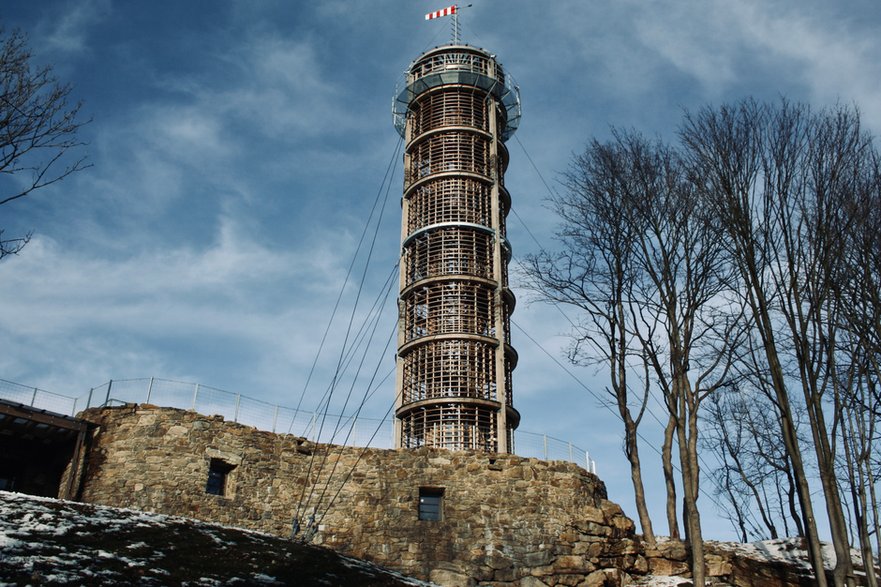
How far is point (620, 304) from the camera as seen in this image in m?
23.0

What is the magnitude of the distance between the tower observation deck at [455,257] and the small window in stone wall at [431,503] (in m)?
4.69

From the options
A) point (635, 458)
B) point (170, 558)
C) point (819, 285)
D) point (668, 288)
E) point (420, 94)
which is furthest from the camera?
point (420, 94)

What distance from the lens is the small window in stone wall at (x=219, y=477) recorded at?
2183cm

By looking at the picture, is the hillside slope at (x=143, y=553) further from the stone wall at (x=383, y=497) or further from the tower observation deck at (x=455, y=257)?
the tower observation deck at (x=455, y=257)

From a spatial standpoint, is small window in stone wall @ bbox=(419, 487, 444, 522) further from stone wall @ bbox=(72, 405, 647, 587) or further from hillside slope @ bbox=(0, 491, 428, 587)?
hillside slope @ bbox=(0, 491, 428, 587)

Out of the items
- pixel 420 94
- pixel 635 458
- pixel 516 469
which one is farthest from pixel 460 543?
pixel 420 94

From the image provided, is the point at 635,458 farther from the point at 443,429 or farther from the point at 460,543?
the point at 443,429

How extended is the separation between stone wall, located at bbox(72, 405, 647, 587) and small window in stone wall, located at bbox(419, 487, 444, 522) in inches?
7.8

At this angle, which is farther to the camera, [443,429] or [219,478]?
[443,429]

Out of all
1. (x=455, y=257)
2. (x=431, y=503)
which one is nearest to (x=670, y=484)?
(x=431, y=503)

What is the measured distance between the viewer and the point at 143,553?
15.7 metres

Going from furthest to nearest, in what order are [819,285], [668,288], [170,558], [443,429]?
1. [443,429]
2. [668,288]
3. [819,285]
4. [170,558]

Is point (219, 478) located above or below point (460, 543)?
above

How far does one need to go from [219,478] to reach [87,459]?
351 centimetres
